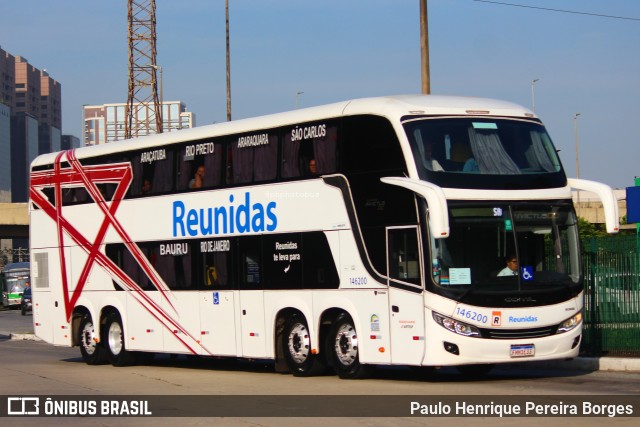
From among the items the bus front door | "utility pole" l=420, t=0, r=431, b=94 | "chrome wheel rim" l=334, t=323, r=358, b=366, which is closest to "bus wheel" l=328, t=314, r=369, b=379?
"chrome wheel rim" l=334, t=323, r=358, b=366

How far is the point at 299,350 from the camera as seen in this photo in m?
19.0

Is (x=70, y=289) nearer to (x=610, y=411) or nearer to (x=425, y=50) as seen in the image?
(x=425, y=50)

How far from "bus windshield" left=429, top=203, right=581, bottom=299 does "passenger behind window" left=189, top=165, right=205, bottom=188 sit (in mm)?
6187

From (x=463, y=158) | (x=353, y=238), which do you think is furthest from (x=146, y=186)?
(x=463, y=158)

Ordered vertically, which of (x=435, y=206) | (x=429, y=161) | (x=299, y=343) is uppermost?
(x=429, y=161)

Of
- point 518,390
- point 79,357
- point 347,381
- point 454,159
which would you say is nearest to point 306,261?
point 347,381

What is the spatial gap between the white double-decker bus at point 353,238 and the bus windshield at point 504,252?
0.07 feet

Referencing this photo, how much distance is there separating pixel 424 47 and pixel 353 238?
901 cm

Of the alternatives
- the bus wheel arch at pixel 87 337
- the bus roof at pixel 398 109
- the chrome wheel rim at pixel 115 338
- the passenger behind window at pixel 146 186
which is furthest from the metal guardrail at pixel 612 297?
the bus wheel arch at pixel 87 337

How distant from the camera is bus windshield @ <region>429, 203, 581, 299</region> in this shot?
16219 mm

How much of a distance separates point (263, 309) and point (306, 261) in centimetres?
151

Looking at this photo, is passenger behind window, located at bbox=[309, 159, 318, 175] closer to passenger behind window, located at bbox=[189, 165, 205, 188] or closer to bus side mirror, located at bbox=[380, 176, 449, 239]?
bus side mirror, located at bbox=[380, 176, 449, 239]

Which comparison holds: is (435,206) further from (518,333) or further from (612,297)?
(612,297)

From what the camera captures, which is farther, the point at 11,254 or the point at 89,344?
the point at 11,254
